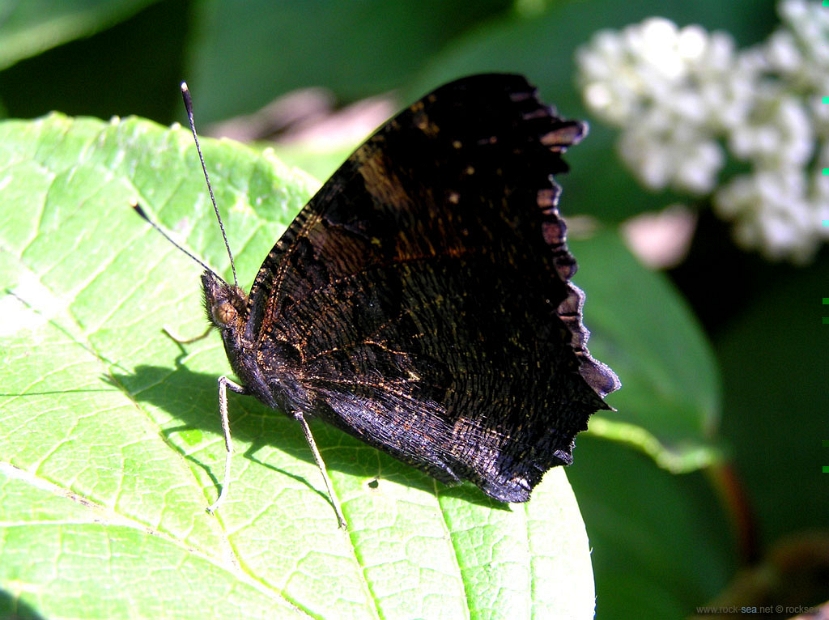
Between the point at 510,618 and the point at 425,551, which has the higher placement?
the point at 425,551

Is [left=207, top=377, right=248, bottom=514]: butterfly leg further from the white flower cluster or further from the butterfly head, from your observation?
the white flower cluster

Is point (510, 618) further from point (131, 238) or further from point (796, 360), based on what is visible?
point (796, 360)

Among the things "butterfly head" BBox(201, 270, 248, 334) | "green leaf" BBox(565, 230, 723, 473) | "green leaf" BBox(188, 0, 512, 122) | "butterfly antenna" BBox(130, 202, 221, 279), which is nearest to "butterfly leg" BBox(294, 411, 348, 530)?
"butterfly head" BBox(201, 270, 248, 334)

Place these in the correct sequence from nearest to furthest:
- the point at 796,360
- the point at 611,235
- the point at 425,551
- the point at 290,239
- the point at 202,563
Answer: the point at 202,563, the point at 425,551, the point at 290,239, the point at 611,235, the point at 796,360

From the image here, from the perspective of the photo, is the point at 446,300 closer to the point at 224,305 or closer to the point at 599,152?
the point at 224,305

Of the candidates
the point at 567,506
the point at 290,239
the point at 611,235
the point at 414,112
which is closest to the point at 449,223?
the point at 414,112

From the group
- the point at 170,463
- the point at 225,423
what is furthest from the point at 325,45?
the point at 170,463

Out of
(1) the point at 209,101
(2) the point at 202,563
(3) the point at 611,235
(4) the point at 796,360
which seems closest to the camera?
(2) the point at 202,563
